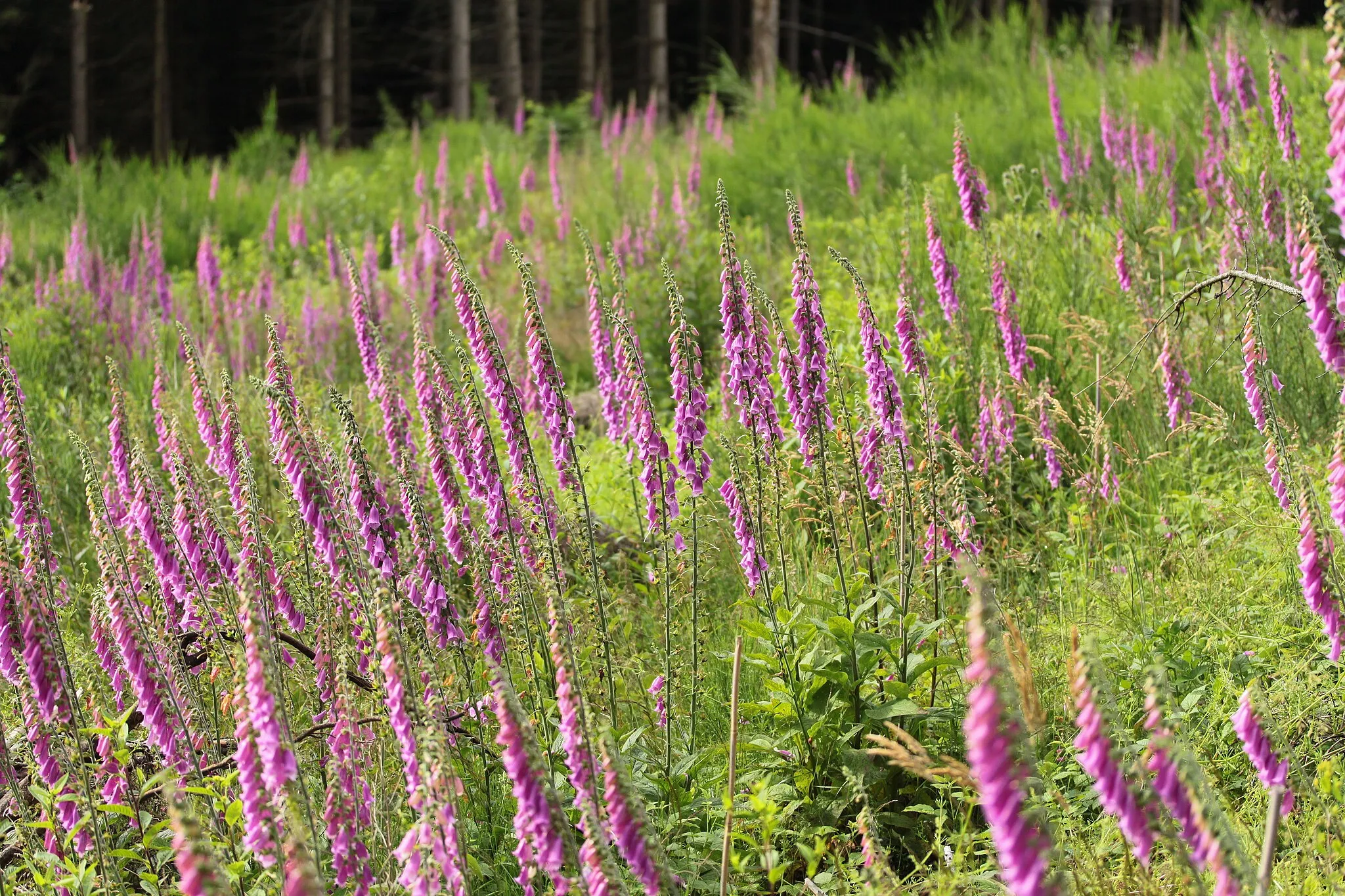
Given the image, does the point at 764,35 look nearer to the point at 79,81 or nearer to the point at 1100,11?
the point at 1100,11

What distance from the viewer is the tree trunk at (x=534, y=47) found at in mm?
29406

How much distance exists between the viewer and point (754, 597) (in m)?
3.29

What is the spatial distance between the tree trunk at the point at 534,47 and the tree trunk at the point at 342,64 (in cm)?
524

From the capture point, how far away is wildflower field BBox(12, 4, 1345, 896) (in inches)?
75.7

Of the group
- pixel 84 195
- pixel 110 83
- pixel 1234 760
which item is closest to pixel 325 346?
pixel 1234 760

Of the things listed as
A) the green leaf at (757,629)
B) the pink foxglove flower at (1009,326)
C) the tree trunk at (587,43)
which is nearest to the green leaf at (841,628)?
the green leaf at (757,629)

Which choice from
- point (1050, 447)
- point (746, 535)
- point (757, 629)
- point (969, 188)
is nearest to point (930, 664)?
point (757, 629)

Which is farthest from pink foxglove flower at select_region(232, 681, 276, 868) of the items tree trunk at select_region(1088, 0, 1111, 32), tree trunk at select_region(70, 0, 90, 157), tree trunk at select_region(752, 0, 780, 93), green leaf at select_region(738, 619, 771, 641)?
tree trunk at select_region(70, 0, 90, 157)

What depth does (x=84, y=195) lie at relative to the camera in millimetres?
13414

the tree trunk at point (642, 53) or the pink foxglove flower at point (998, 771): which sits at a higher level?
the tree trunk at point (642, 53)

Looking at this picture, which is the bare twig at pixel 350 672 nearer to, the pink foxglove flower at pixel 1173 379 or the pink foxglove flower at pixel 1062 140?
the pink foxglove flower at pixel 1173 379

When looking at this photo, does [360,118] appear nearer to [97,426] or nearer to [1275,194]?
[97,426]

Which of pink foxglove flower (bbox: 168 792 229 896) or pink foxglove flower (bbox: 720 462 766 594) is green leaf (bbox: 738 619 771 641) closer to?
pink foxglove flower (bbox: 720 462 766 594)

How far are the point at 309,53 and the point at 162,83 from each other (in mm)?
6362
